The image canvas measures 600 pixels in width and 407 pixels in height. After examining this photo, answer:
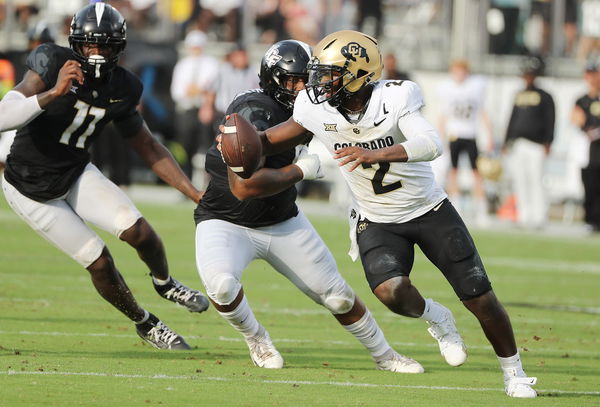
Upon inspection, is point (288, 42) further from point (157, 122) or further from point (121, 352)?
point (157, 122)

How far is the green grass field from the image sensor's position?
562 centimetres

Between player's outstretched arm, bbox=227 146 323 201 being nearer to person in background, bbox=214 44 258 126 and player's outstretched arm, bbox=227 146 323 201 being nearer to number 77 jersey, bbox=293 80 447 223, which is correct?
number 77 jersey, bbox=293 80 447 223

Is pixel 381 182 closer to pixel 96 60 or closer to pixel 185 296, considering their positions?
pixel 185 296

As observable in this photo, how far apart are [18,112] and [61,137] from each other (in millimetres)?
552

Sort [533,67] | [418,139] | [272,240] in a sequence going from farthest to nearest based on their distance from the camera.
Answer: [533,67] → [272,240] → [418,139]

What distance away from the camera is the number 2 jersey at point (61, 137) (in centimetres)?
680

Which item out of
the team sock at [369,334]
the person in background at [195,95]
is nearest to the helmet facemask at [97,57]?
the team sock at [369,334]

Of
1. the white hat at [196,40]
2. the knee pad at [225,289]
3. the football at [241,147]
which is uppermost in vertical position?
the football at [241,147]

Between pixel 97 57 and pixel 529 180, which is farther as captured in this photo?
pixel 529 180

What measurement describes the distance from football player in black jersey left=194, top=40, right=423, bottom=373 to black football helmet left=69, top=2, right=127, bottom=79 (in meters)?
0.76

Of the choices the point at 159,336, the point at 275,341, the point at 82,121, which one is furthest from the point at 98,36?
the point at 275,341

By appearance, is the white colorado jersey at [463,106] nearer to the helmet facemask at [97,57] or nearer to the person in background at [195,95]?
the person in background at [195,95]

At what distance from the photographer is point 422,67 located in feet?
59.9

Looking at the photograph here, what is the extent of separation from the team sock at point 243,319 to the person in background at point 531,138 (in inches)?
362
